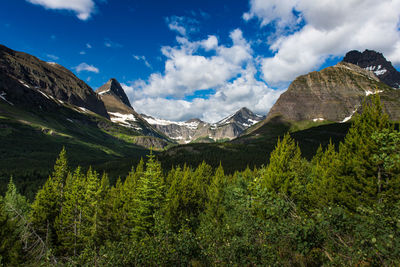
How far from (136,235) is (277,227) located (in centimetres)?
2537

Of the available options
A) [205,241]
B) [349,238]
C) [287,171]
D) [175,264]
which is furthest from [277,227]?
[287,171]

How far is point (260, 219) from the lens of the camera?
841 cm

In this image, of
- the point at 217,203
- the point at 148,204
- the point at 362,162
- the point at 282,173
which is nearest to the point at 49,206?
the point at 148,204

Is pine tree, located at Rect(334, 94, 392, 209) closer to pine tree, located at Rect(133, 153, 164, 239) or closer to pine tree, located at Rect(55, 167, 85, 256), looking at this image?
pine tree, located at Rect(133, 153, 164, 239)

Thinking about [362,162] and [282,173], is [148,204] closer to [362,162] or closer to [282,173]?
[282,173]

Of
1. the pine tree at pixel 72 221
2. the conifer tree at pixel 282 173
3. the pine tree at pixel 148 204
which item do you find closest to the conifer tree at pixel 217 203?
the pine tree at pixel 148 204

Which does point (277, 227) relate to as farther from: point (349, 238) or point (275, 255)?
point (349, 238)

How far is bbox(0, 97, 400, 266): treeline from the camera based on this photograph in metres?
5.73

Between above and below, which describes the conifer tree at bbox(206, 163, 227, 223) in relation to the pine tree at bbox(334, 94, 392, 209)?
below

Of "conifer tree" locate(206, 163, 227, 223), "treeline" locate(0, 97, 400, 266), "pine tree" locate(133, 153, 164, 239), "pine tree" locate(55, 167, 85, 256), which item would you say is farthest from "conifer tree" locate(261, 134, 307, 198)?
"pine tree" locate(55, 167, 85, 256)

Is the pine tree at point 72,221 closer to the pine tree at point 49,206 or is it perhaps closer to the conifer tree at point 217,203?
the pine tree at point 49,206

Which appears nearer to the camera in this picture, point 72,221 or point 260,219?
point 260,219

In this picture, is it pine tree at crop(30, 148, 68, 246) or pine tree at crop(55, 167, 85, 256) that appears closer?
pine tree at crop(55, 167, 85, 256)

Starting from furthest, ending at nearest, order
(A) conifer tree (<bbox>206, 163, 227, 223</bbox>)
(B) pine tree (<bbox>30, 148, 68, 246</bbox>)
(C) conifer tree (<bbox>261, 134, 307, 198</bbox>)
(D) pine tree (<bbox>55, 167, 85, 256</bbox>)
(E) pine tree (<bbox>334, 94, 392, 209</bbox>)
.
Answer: (A) conifer tree (<bbox>206, 163, 227, 223</bbox>), (B) pine tree (<bbox>30, 148, 68, 246</bbox>), (D) pine tree (<bbox>55, 167, 85, 256</bbox>), (C) conifer tree (<bbox>261, 134, 307, 198</bbox>), (E) pine tree (<bbox>334, 94, 392, 209</bbox>)
